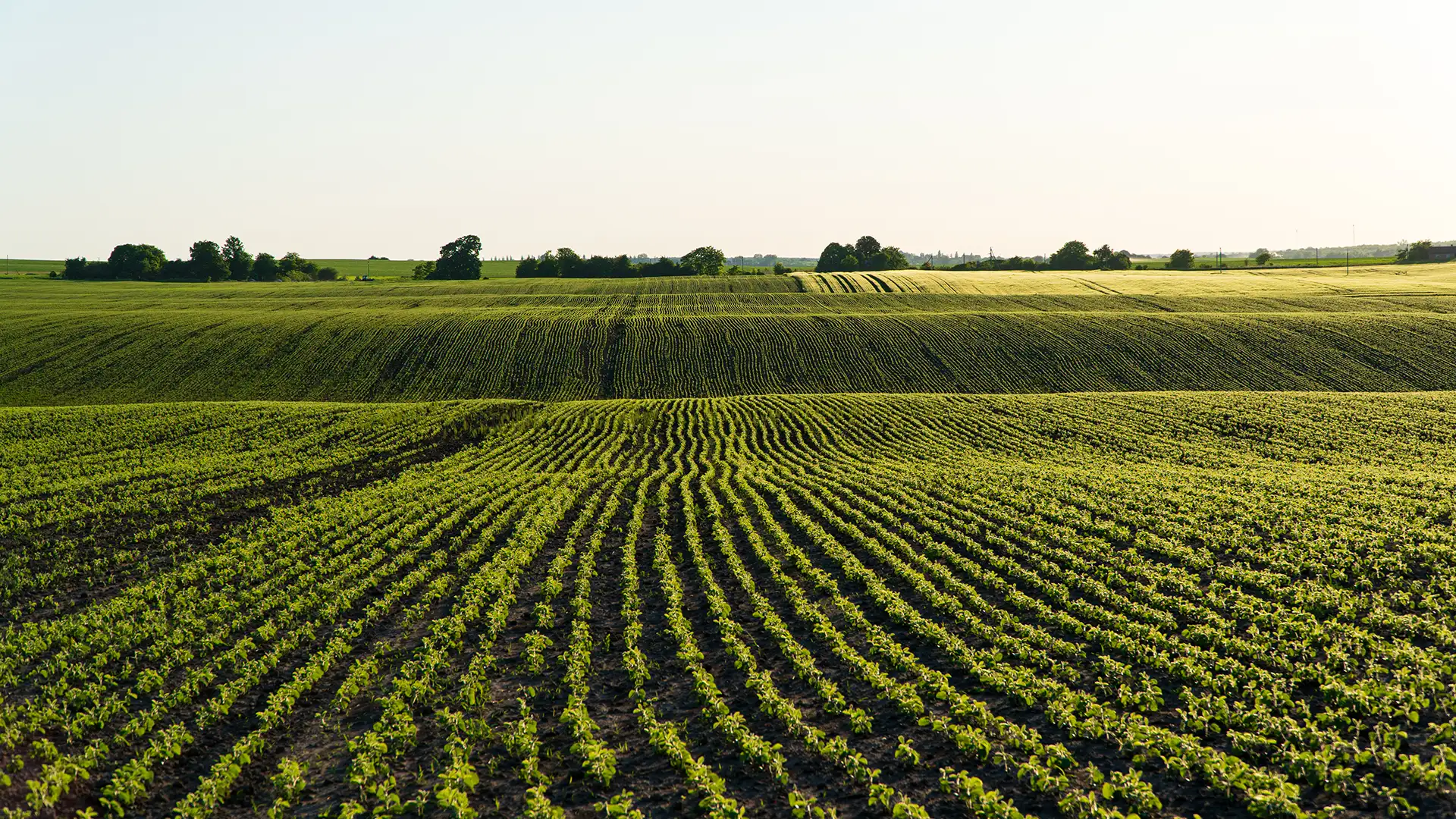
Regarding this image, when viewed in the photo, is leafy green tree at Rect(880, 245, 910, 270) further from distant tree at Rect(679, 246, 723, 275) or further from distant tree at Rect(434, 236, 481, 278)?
distant tree at Rect(434, 236, 481, 278)

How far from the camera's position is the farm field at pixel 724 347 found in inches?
2324

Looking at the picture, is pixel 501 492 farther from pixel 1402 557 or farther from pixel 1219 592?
pixel 1402 557

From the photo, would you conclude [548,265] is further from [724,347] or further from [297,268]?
[724,347]

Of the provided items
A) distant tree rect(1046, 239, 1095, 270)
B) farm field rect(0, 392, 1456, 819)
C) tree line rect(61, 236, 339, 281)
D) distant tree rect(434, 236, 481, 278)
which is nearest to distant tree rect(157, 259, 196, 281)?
tree line rect(61, 236, 339, 281)

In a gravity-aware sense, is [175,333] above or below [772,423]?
above

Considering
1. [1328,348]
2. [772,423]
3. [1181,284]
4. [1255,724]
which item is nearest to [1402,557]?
[1255,724]

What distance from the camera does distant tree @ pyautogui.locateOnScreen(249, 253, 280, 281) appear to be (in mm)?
139625

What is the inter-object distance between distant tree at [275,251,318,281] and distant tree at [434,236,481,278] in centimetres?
2230

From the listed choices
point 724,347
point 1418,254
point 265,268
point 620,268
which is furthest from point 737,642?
point 1418,254

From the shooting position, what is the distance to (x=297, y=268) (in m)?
148

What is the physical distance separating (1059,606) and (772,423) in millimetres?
29218

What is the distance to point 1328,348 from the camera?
2429 inches

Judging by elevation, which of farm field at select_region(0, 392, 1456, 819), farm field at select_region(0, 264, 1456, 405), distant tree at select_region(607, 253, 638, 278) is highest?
distant tree at select_region(607, 253, 638, 278)

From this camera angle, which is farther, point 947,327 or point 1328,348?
point 947,327
